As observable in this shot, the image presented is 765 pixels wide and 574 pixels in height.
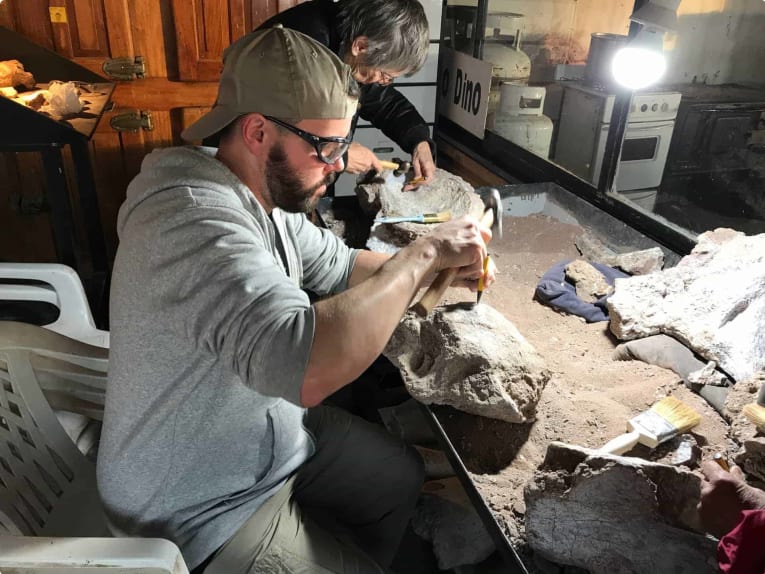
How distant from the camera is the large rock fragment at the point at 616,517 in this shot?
3.26ft

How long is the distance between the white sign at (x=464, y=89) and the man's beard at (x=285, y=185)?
1.95 metres

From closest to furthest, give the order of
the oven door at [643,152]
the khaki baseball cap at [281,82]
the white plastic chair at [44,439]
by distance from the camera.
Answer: the khaki baseball cap at [281,82]
the white plastic chair at [44,439]
the oven door at [643,152]

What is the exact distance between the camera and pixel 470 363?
1.36 meters

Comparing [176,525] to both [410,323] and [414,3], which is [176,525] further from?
[414,3]

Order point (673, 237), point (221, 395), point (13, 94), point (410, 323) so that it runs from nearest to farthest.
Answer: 1. point (221, 395)
2. point (410, 323)
3. point (673, 237)
4. point (13, 94)

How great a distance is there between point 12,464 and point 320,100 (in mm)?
953

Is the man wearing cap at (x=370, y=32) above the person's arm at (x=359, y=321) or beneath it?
above

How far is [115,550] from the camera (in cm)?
97

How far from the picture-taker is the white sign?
299 centimetres


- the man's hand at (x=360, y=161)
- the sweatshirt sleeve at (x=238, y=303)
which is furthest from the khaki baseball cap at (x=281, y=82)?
the man's hand at (x=360, y=161)

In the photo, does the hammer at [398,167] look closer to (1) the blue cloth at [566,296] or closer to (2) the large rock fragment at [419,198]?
(2) the large rock fragment at [419,198]

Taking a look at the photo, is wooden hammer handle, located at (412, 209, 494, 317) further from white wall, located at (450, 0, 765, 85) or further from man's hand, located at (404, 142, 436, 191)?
white wall, located at (450, 0, 765, 85)

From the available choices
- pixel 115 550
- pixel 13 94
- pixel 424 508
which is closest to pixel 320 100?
pixel 115 550

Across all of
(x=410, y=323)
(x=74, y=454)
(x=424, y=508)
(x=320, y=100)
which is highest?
(x=320, y=100)
